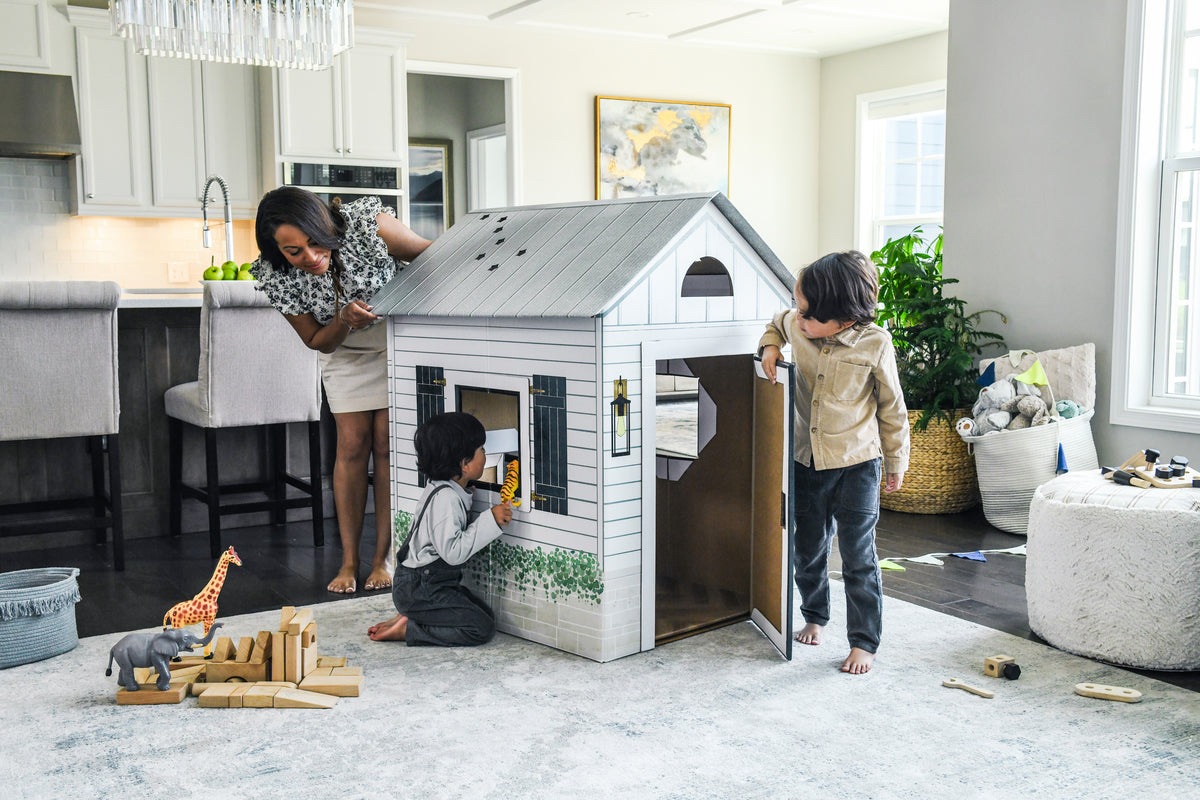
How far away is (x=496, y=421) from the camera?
3.08m

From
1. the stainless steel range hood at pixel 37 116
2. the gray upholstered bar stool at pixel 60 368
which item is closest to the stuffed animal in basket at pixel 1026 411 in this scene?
the gray upholstered bar stool at pixel 60 368

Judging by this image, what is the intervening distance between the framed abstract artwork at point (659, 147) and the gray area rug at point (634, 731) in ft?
17.7

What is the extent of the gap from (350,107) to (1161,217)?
443 centimetres

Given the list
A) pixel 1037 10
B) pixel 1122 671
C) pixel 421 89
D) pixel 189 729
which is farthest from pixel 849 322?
pixel 421 89

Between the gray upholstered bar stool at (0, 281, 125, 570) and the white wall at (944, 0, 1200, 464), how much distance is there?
3.48 meters

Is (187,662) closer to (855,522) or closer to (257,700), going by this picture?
(257,700)

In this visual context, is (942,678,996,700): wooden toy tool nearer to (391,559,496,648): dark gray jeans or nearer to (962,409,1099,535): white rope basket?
(391,559,496,648): dark gray jeans

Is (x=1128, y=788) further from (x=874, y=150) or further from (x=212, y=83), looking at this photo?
(x=874, y=150)

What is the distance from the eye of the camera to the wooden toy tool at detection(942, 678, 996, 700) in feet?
7.82

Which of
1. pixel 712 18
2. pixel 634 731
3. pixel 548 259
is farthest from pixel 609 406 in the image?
pixel 712 18

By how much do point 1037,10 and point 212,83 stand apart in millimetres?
4477

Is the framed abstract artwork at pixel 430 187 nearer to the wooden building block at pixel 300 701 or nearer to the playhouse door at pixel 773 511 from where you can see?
the playhouse door at pixel 773 511

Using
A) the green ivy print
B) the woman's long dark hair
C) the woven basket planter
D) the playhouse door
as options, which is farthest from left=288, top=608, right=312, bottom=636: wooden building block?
the woven basket planter

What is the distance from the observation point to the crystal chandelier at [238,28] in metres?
3.75
